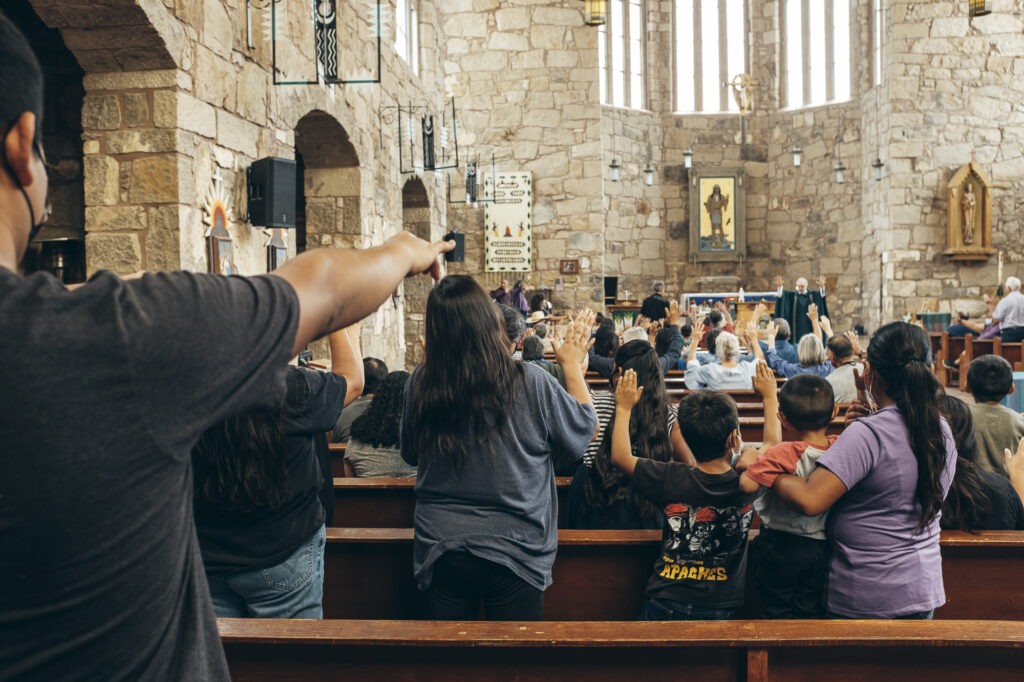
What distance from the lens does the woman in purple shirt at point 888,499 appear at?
6.36 ft

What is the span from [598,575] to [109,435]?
5.92ft

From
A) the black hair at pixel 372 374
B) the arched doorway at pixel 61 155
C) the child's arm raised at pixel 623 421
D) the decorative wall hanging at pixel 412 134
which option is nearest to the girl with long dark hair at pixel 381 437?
the black hair at pixel 372 374

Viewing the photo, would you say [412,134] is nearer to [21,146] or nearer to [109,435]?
[21,146]

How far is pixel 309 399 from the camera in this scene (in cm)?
195

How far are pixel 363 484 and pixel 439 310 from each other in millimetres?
1208

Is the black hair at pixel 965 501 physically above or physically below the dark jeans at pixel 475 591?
above

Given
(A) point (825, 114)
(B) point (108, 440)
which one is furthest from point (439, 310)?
(A) point (825, 114)

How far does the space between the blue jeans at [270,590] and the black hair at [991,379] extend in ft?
8.15

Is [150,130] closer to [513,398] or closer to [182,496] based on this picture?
[513,398]

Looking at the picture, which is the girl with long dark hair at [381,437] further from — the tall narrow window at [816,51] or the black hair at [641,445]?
the tall narrow window at [816,51]

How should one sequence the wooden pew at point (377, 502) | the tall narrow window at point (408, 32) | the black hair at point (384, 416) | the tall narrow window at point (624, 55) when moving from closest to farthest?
the wooden pew at point (377, 502) → the black hair at point (384, 416) → the tall narrow window at point (408, 32) → the tall narrow window at point (624, 55)

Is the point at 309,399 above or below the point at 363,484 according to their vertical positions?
above

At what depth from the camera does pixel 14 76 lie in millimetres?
718

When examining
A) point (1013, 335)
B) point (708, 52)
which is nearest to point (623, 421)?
point (1013, 335)
